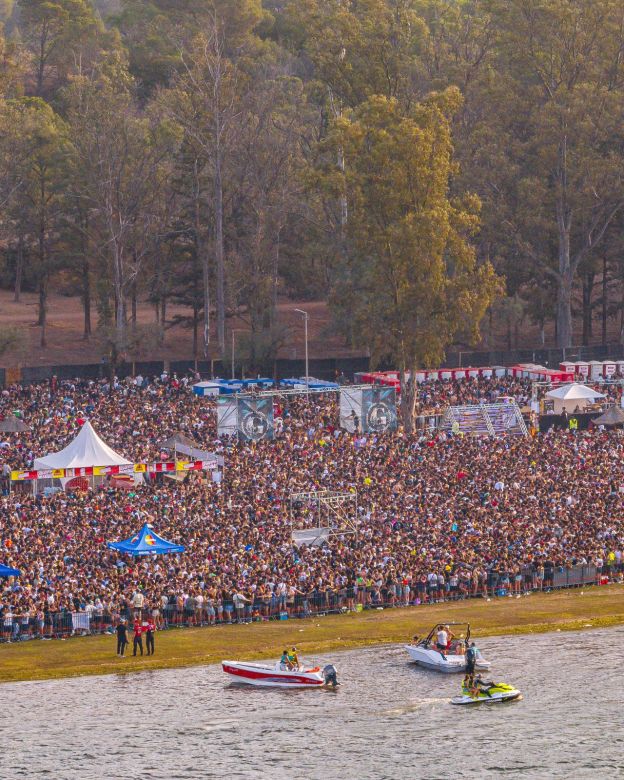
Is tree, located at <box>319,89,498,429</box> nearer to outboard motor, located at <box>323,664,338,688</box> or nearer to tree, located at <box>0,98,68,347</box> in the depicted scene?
tree, located at <box>0,98,68,347</box>

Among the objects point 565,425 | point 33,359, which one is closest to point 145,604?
point 565,425

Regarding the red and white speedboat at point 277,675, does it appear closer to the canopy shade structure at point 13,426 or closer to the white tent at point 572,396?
the canopy shade structure at point 13,426

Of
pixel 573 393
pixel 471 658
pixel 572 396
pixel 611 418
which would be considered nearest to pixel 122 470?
pixel 471 658

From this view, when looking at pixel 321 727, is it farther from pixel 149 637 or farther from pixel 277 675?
pixel 149 637

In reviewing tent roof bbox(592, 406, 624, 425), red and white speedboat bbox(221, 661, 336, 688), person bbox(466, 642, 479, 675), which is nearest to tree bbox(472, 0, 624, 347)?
tent roof bbox(592, 406, 624, 425)

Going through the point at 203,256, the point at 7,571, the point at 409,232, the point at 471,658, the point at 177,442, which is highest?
the point at 203,256

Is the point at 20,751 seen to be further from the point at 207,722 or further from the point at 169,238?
the point at 169,238
